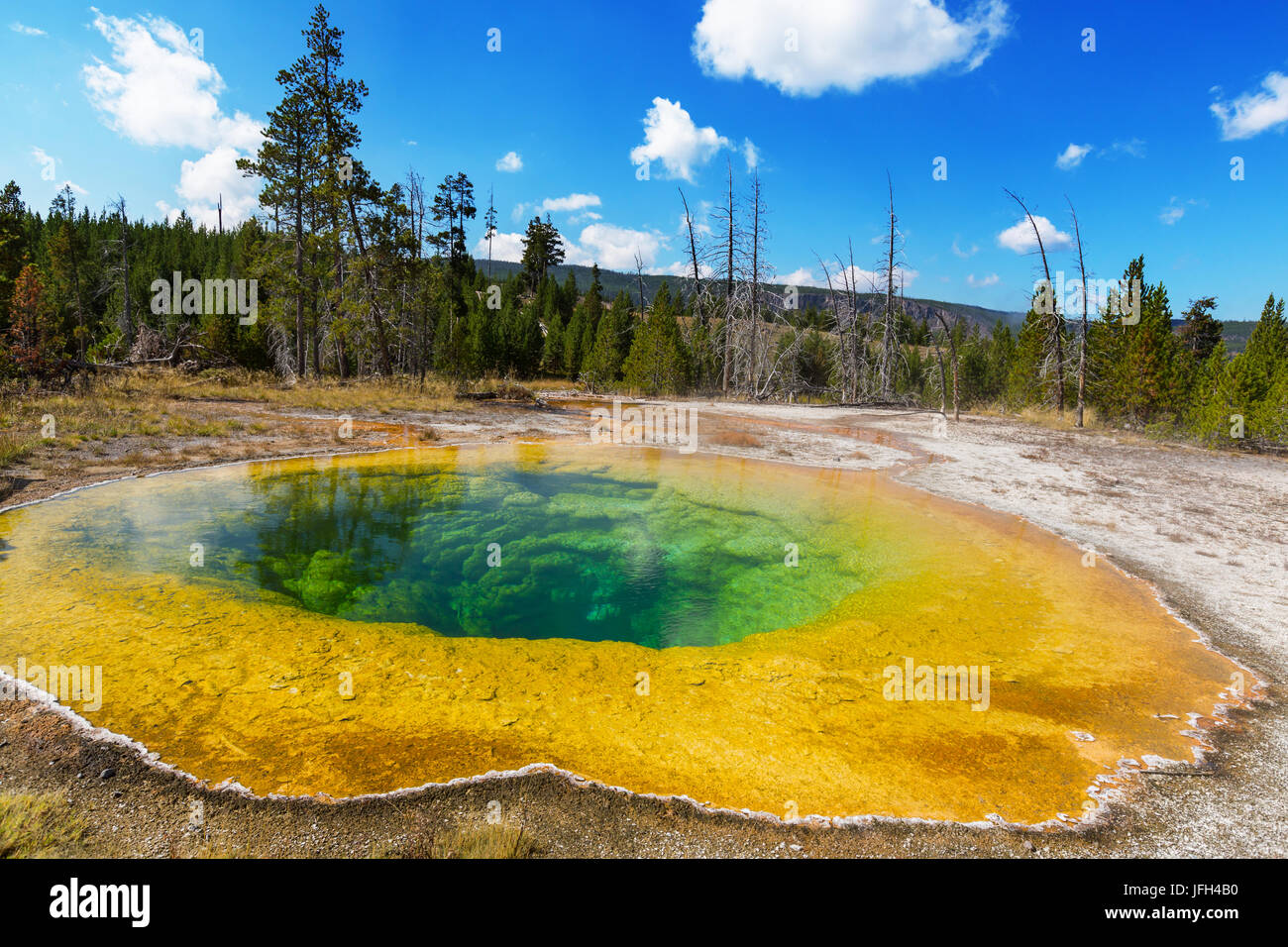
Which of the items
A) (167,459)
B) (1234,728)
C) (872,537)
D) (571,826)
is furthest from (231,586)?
(1234,728)

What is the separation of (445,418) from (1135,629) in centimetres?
1843

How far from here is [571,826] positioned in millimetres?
3178

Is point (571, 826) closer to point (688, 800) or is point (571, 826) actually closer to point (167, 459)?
point (688, 800)

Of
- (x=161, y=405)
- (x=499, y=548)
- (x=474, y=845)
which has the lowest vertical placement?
(x=474, y=845)

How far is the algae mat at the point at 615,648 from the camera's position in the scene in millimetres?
3816

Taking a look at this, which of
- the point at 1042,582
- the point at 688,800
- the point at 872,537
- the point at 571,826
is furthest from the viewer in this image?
the point at 872,537

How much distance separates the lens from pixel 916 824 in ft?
10.9

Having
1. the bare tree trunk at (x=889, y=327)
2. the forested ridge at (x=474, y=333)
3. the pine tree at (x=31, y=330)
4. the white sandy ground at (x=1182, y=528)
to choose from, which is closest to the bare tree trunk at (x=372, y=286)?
the forested ridge at (x=474, y=333)

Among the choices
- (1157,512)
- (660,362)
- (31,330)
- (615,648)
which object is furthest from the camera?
(660,362)

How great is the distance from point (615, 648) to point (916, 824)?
3041 mm

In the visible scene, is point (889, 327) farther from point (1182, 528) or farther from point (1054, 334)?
point (1182, 528)

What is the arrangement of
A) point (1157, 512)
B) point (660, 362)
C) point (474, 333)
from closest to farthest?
point (1157, 512), point (660, 362), point (474, 333)

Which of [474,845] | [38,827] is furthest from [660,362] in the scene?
[38,827]

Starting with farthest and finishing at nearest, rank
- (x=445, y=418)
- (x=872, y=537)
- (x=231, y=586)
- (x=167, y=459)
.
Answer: (x=445, y=418) < (x=167, y=459) < (x=872, y=537) < (x=231, y=586)
